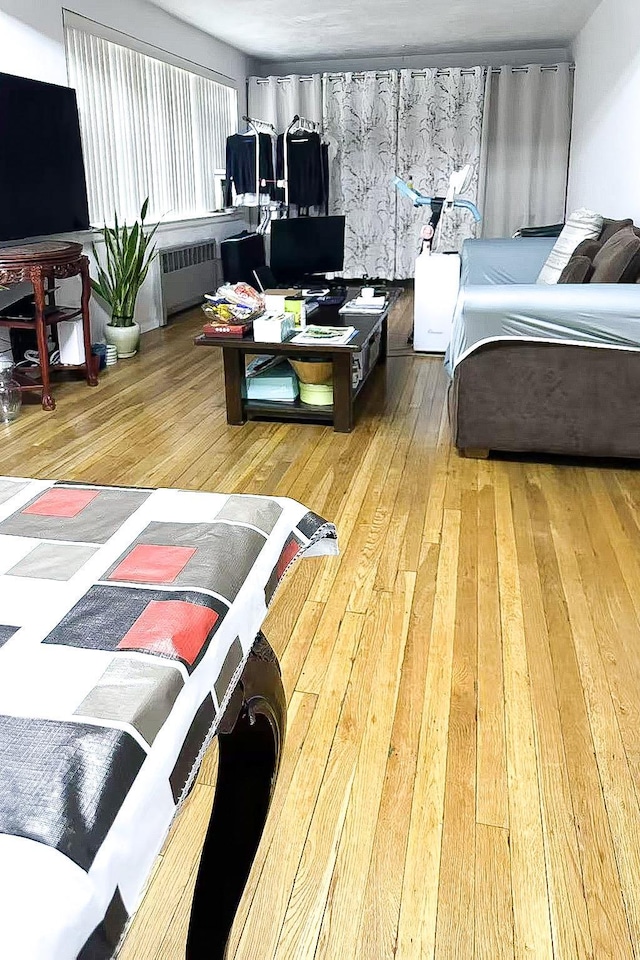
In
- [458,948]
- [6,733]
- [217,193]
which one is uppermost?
[217,193]

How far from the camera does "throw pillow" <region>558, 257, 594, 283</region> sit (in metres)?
3.64

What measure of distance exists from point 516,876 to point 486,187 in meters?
7.75

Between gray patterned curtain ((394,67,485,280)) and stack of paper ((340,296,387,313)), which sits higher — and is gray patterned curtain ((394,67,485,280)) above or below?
above

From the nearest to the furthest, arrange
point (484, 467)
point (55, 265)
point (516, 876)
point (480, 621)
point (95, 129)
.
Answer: point (516, 876) < point (480, 621) < point (484, 467) < point (55, 265) < point (95, 129)

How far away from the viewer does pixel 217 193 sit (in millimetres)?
7645

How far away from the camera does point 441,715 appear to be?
178 centimetres

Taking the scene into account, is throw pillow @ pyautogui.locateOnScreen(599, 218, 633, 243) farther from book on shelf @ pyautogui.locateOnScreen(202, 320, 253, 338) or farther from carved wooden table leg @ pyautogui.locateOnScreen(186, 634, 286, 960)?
carved wooden table leg @ pyautogui.locateOnScreen(186, 634, 286, 960)

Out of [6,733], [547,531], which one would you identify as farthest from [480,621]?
[6,733]

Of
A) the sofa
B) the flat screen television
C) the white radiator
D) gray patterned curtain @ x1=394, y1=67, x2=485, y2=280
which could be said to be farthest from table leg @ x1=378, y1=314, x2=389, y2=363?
gray patterned curtain @ x1=394, y1=67, x2=485, y2=280

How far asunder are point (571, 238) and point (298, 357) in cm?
193

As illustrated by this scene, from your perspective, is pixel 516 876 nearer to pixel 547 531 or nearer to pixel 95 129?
pixel 547 531

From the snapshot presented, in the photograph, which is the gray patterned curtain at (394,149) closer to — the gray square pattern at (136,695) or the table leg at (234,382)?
the table leg at (234,382)

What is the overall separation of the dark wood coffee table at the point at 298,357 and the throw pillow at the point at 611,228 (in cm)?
134

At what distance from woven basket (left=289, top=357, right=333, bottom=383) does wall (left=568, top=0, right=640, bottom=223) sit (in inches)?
88.9
